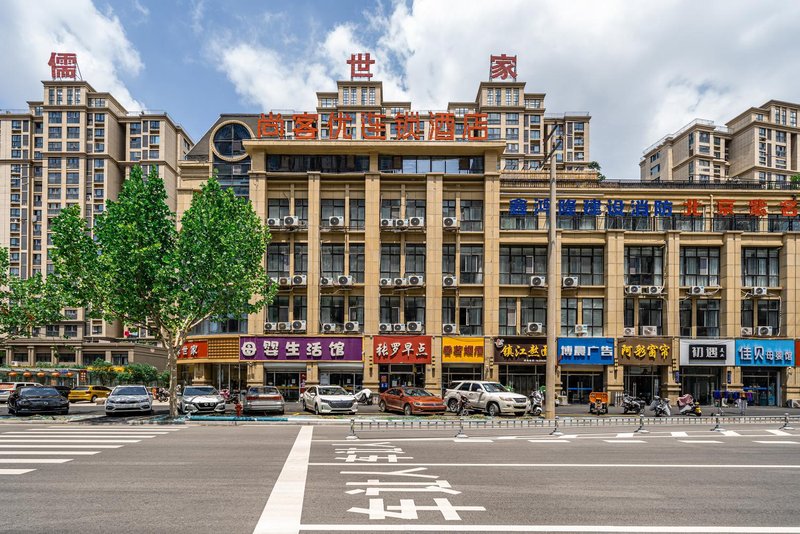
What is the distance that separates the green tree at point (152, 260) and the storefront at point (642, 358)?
27.3 meters

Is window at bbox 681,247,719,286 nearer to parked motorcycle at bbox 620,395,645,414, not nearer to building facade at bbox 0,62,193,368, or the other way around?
parked motorcycle at bbox 620,395,645,414

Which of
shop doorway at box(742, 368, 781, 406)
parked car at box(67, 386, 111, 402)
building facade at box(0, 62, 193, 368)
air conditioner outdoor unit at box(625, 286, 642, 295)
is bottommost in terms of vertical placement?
parked car at box(67, 386, 111, 402)

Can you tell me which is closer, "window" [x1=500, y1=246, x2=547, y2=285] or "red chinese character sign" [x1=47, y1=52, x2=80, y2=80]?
"window" [x1=500, y1=246, x2=547, y2=285]

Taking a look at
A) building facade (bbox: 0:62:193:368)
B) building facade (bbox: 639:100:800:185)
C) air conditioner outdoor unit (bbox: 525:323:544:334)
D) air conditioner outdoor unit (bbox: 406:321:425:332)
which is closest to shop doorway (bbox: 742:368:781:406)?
air conditioner outdoor unit (bbox: 525:323:544:334)

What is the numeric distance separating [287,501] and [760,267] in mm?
44970

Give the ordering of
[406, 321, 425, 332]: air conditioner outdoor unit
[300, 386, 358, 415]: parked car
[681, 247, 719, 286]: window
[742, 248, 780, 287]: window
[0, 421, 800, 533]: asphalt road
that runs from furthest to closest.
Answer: [742, 248, 780, 287]: window
[681, 247, 719, 286]: window
[406, 321, 425, 332]: air conditioner outdoor unit
[300, 386, 358, 415]: parked car
[0, 421, 800, 533]: asphalt road

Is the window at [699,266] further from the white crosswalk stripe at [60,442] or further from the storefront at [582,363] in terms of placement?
the white crosswalk stripe at [60,442]

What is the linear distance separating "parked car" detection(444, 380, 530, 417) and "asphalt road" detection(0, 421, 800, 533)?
8394 mm

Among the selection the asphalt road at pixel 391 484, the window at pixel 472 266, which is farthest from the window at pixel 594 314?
the asphalt road at pixel 391 484

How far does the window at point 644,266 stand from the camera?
4619cm

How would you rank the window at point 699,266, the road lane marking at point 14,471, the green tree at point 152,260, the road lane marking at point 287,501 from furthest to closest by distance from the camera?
the window at point 699,266
the green tree at point 152,260
the road lane marking at point 14,471
the road lane marking at point 287,501

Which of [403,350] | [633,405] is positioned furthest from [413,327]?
[633,405]

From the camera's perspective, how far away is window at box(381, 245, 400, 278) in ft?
151

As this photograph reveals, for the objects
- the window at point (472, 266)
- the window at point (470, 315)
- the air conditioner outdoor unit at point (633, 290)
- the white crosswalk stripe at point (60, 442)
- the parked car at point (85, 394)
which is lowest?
the parked car at point (85, 394)
